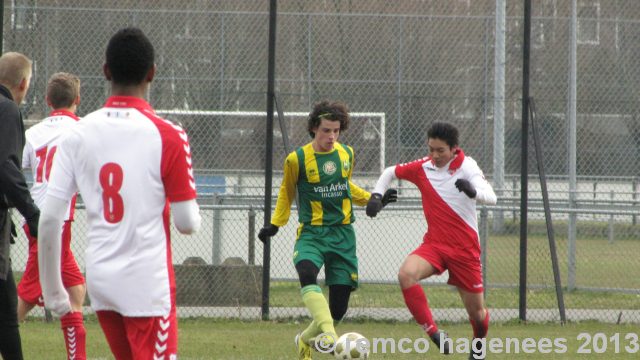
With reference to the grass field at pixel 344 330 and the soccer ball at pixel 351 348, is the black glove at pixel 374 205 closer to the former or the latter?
the soccer ball at pixel 351 348

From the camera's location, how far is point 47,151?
6078mm

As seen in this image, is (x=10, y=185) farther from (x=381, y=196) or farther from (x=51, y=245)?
(x=381, y=196)

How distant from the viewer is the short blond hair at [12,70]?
219 inches

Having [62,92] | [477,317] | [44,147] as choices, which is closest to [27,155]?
[44,147]

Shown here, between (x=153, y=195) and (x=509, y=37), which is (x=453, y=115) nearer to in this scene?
(x=509, y=37)

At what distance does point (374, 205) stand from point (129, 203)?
3.89m

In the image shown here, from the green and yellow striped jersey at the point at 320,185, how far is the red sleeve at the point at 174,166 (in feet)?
12.2

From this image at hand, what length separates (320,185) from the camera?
7293mm

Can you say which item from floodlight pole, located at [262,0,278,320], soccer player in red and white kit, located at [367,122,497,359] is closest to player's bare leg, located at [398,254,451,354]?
soccer player in red and white kit, located at [367,122,497,359]

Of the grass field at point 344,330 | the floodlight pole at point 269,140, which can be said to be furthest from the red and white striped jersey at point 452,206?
the floodlight pole at point 269,140

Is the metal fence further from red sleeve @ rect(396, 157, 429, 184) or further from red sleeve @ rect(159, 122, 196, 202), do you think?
red sleeve @ rect(159, 122, 196, 202)

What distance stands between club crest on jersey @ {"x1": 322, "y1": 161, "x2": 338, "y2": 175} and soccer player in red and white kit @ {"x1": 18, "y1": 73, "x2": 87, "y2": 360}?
75.1 inches

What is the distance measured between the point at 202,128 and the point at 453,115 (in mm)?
3043

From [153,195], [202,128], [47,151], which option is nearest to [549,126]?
[202,128]
